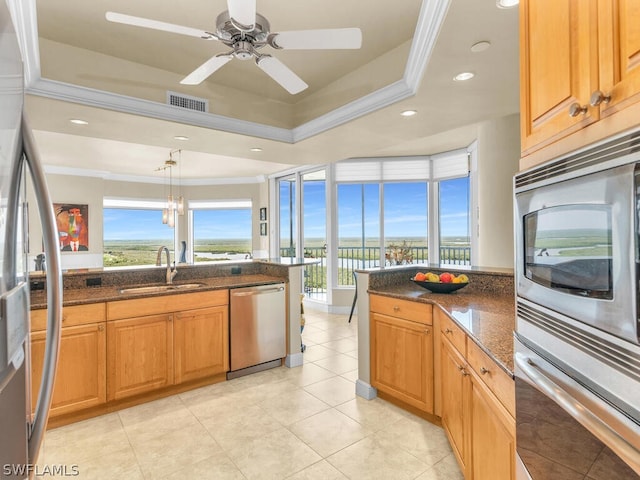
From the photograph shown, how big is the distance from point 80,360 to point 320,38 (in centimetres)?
276

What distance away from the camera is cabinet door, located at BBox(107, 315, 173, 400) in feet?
8.94

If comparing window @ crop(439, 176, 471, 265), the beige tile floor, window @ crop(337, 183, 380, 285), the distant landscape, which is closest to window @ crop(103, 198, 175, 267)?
the distant landscape

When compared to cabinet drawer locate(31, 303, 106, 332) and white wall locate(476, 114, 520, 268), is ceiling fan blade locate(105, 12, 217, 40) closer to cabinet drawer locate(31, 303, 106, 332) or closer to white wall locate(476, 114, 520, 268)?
cabinet drawer locate(31, 303, 106, 332)

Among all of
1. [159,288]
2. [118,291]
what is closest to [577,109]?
[118,291]

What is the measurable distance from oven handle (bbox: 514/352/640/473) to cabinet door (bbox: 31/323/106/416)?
2836 millimetres

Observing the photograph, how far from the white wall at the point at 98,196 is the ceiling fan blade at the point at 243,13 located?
5.93m

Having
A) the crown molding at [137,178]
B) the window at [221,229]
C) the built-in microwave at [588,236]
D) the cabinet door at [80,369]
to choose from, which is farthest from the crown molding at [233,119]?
the window at [221,229]

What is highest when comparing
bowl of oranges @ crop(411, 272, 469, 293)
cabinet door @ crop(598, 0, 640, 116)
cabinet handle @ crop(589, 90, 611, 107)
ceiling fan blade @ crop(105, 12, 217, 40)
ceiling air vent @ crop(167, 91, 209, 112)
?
ceiling air vent @ crop(167, 91, 209, 112)

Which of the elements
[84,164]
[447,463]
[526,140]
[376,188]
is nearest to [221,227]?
[84,164]

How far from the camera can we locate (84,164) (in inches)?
259

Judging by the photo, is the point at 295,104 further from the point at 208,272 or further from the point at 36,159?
the point at 36,159

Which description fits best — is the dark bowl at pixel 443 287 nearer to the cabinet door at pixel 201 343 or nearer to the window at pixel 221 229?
the cabinet door at pixel 201 343

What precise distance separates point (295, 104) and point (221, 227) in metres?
5.55

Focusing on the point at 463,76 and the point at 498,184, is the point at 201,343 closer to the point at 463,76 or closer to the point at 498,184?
the point at 463,76
